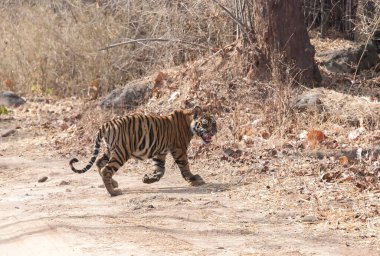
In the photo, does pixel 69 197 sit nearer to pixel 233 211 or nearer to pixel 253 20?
pixel 233 211

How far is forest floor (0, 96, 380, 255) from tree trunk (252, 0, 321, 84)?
2746mm

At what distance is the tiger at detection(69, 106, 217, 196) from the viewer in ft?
33.5

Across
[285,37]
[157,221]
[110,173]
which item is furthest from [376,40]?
[157,221]

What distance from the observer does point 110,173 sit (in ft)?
33.0

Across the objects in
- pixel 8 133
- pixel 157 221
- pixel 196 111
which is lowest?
pixel 8 133

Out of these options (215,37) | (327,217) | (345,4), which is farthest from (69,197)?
(345,4)

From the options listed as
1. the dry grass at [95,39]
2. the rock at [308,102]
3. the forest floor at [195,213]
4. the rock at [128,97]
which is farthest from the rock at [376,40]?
the forest floor at [195,213]

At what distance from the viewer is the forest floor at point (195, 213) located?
7.34 m

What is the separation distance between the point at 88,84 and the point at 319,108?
7.50 meters

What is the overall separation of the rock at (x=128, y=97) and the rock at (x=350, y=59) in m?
3.41

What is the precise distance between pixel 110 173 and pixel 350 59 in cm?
673

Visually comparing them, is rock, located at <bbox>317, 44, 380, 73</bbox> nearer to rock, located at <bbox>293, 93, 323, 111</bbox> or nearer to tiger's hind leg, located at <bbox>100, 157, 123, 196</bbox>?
rock, located at <bbox>293, 93, 323, 111</bbox>

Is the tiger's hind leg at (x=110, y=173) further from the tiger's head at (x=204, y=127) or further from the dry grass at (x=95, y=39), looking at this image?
the dry grass at (x=95, y=39)

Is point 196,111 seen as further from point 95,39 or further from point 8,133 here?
point 95,39
